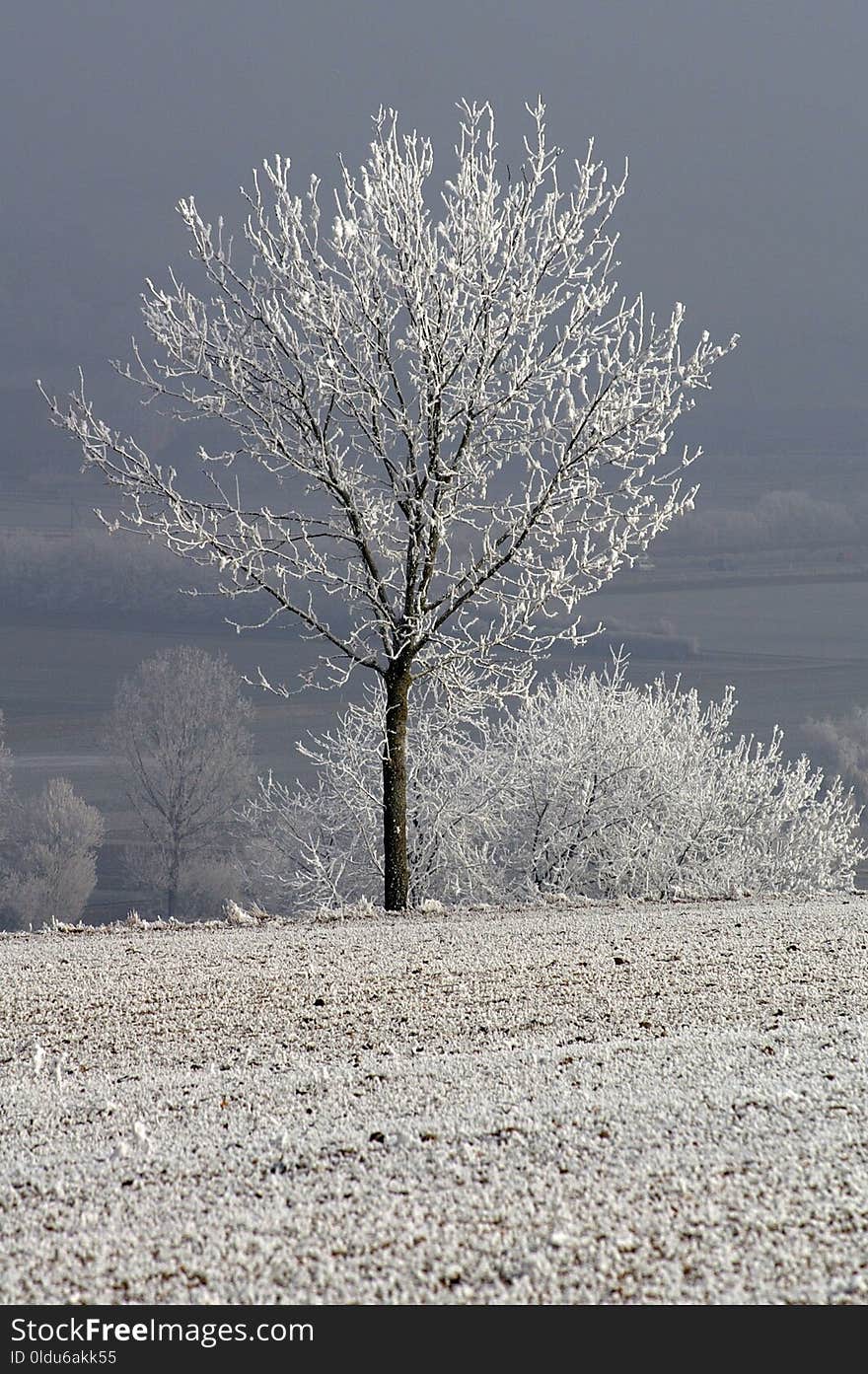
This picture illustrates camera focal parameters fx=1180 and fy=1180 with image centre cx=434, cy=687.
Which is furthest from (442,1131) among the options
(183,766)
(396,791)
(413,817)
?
(183,766)

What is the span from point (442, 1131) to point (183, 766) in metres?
42.5

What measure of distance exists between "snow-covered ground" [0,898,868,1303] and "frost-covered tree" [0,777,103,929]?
40196mm

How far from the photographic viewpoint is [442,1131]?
4.01m

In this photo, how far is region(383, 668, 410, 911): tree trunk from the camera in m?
13.3

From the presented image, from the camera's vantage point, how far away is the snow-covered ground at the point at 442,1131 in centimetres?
298

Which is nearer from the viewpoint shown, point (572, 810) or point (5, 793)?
point (572, 810)

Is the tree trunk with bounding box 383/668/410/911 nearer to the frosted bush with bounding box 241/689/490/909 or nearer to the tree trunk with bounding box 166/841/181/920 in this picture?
the frosted bush with bounding box 241/689/490/909

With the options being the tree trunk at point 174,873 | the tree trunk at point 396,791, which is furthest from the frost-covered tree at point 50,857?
the tree trunk at point 396,791

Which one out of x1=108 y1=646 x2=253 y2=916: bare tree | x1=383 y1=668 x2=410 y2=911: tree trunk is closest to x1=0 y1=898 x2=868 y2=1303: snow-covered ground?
x1=383 y1=668 x2=410 y2=911: tree trunk

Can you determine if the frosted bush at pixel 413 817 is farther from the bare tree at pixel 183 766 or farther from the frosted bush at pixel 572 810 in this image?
the bare tree at pixel 183 766

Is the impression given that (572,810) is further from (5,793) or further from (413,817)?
(5,793)

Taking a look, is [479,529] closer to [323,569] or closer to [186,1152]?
[323,569]

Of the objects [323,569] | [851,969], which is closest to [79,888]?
[323,569]

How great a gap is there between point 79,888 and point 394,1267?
46352 millimetres
